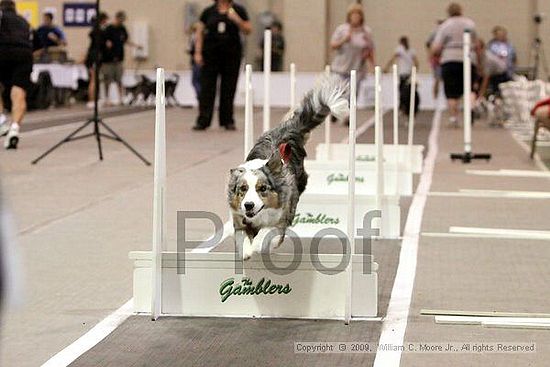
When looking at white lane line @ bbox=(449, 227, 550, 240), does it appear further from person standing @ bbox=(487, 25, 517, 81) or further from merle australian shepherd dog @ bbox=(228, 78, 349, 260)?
person standing @ bbox=(487, 25, 517, 81)

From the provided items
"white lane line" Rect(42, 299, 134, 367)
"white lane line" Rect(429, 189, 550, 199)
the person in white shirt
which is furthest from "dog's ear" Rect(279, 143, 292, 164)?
the person in white shirt

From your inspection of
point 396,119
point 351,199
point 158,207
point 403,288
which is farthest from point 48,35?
point 351,199

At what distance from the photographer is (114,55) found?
22234mm

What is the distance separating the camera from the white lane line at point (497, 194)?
8953 mm

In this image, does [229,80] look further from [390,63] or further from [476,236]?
[390,63]

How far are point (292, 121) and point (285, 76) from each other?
18.4 metres

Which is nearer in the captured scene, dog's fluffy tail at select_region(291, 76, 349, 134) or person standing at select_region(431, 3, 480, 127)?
dog's fluffy tail at select_region(291, 76, 349, 134)

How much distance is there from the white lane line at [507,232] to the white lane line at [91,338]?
2.82 m

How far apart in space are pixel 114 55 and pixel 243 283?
18.1m

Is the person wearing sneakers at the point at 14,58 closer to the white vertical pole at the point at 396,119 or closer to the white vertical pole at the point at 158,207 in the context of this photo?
the white vertical pole at the point at 396,119

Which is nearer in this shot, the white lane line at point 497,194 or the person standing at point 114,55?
the white lane line at point 497,194

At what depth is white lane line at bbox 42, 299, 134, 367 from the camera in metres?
3.95

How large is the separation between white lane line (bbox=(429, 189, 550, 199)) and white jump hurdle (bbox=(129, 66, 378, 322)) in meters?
4.52

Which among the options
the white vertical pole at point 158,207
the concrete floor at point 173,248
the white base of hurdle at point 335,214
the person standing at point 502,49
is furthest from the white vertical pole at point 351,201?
the person standing at point 502,49
